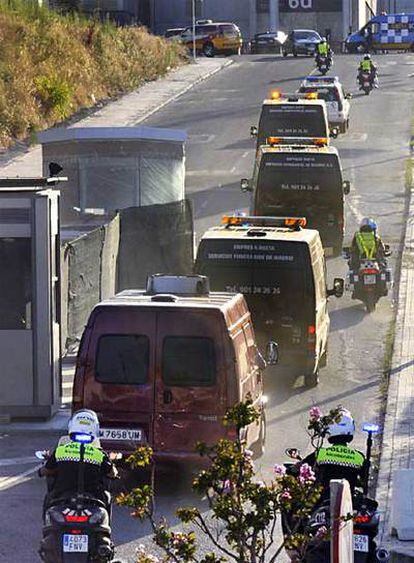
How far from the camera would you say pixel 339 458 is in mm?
10539

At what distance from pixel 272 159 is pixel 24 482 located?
13.6 meters

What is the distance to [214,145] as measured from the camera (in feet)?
145

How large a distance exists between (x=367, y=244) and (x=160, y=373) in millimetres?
10164

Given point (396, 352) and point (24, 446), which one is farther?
point (396, 352)

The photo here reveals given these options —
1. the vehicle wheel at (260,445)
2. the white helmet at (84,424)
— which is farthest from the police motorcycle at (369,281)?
the white helmet at (84,424)

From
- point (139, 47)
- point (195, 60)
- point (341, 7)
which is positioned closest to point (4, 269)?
point (139, 47)

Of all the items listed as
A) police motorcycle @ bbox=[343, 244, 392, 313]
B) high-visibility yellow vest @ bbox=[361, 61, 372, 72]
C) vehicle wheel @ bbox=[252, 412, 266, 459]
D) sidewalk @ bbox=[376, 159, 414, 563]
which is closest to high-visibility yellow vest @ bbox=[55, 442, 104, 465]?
sidewalk @ bbox=[376, 159, 414, 563]

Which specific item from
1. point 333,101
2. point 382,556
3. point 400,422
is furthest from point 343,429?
point 333,101

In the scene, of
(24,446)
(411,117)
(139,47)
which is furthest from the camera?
(139,47)

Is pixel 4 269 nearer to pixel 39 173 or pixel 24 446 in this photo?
pixel 24 446

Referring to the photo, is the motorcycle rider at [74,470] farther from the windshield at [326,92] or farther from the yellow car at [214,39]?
the yellow car at [214,39]

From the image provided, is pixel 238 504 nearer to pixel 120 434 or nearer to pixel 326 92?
pixel 120 434

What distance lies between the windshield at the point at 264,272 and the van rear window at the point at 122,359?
4684 mm

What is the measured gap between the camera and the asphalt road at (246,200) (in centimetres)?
1387
